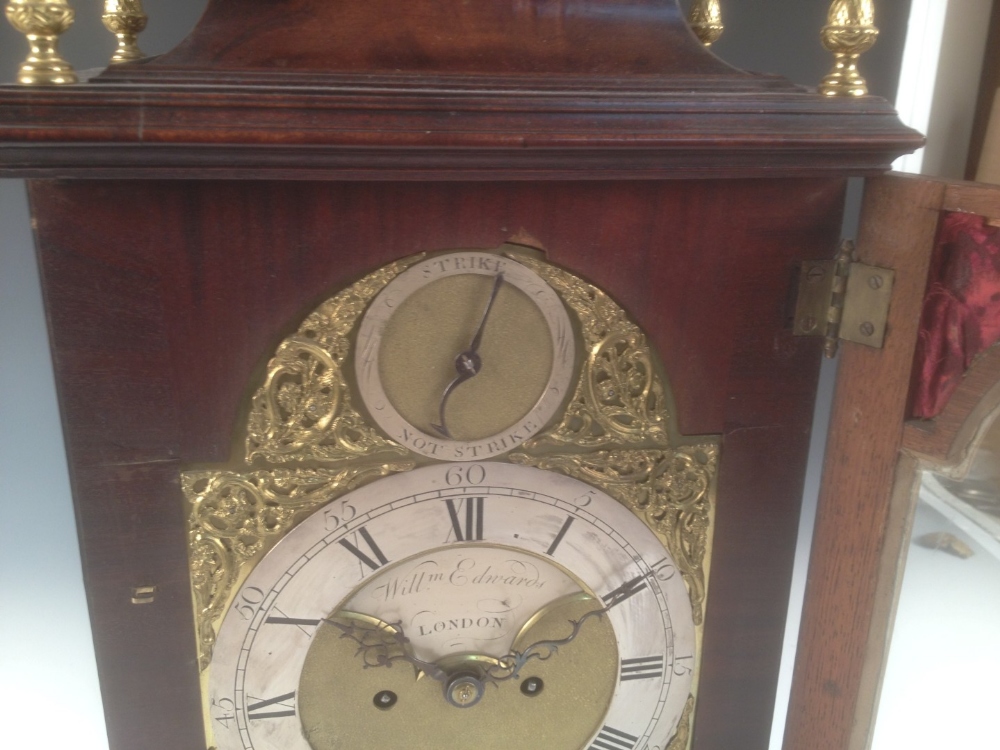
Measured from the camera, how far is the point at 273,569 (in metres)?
0.77

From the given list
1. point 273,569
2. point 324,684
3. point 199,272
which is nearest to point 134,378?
point 199,272

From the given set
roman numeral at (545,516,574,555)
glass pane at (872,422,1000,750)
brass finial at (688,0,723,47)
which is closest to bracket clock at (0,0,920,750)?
roman numeral at (545,516,574,555)

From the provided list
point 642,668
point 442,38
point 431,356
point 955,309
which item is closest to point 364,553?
point 431,356

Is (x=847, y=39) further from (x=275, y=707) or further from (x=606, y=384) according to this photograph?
(x=275, y=707)

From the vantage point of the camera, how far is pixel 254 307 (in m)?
0.71

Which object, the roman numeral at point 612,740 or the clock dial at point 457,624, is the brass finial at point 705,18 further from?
the roman numeral at point 612,740

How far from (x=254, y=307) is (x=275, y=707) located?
380 millimetres

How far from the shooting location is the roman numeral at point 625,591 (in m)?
0.84

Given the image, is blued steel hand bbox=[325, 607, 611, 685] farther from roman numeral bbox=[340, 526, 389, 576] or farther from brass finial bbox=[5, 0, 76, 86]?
brass finial bbox=[5, 0, 76, 86]

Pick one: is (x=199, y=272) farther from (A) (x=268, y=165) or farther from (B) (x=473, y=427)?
(B) (x=473, y=427)

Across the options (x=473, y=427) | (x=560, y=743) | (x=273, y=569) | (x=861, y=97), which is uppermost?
(x=861, y=97)

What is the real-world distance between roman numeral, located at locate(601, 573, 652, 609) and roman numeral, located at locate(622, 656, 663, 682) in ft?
0.23

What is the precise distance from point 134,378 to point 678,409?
48cm

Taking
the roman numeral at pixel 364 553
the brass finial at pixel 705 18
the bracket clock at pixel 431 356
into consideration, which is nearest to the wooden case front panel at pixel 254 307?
the bracket clock at pixel 431 356
